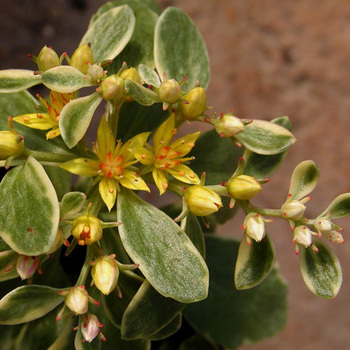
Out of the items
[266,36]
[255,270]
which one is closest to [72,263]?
[255,270]

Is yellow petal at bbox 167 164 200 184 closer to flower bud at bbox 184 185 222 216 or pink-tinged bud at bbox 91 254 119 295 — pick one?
flower bud at bbox 184 185 222 216

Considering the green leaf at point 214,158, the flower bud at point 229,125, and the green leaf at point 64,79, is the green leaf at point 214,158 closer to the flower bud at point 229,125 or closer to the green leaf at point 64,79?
the flower bud at point 229,125

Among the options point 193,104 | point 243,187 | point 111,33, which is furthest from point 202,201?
point 111,33

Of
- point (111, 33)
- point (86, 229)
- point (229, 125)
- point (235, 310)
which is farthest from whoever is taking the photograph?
point (235, 310)

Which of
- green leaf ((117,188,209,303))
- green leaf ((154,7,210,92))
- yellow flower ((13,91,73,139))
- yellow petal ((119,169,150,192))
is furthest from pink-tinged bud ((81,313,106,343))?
green leaf ((154,7,210,92))

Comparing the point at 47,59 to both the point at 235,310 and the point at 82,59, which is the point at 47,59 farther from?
the point at 235,310

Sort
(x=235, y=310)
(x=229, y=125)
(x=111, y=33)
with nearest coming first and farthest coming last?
(x=229, y=125) → (x=111, y=33) → (x=235, y=310)
